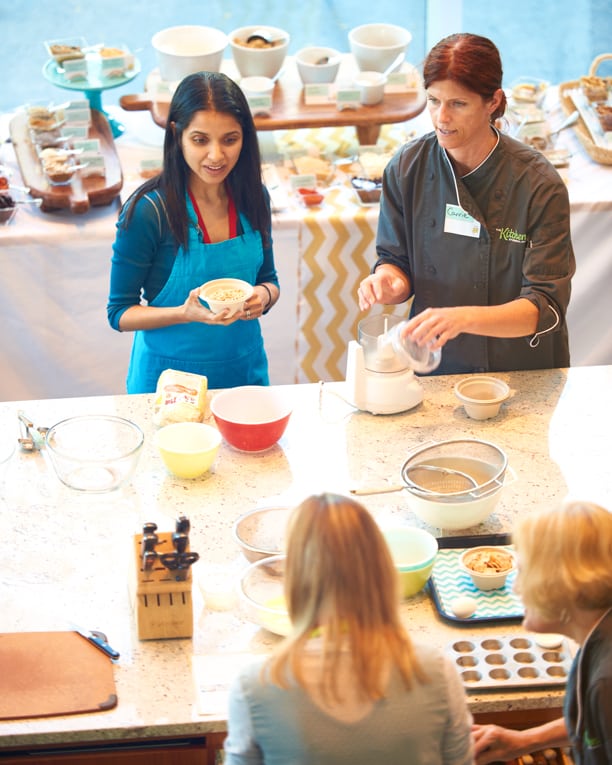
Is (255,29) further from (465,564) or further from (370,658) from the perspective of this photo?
(370,658)

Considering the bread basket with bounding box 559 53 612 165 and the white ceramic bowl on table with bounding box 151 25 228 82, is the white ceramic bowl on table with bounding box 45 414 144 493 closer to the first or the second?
the white ceramic bowl on table with bounding box 151 25 228 82

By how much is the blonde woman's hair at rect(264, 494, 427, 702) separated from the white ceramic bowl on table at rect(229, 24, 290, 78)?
10.5 feet

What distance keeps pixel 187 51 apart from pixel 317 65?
547 millimetres

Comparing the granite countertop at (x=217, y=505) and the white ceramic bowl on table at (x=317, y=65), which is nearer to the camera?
the granite countertop at (x=217, y=505)

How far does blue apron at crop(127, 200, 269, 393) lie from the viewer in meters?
3.04

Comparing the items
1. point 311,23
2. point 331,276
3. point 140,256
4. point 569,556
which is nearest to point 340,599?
point 569,556

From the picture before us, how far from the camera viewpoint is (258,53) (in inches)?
171

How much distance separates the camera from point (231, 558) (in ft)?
7.57

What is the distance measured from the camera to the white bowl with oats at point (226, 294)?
2854 mm

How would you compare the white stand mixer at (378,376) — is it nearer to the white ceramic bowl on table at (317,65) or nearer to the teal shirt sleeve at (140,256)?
the teal shirt sleeve at (140,256)

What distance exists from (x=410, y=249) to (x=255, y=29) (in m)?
1.83

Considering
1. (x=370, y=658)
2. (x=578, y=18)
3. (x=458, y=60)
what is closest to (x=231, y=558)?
(x=370, y=658)

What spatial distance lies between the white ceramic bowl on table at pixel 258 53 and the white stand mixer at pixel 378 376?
195 cm

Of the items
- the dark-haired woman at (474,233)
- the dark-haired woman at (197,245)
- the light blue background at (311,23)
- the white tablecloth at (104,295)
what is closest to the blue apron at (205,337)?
the dark-haired woman at (197,245)
